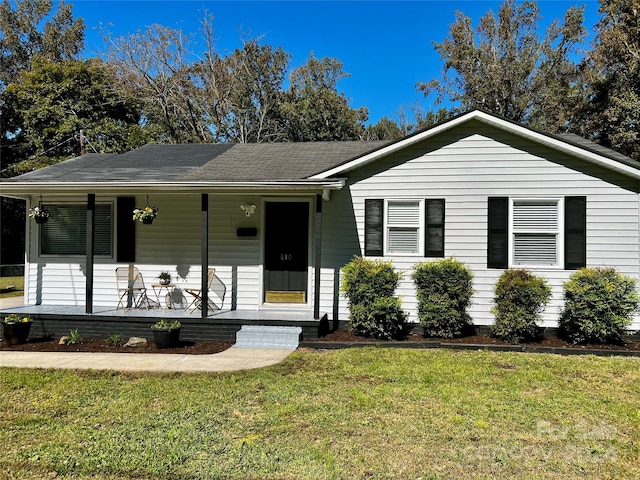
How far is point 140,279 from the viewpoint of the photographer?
873 centimetres

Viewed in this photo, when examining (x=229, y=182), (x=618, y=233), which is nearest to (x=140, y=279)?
(x=229, y=182)

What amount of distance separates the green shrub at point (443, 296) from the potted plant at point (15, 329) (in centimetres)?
686

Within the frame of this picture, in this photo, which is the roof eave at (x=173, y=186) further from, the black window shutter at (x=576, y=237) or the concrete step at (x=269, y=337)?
the black window shutter at (x=576, y=237)

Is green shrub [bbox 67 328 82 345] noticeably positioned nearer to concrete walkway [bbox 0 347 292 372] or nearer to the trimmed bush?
concrete walkway [bbox 0 347 292 372]

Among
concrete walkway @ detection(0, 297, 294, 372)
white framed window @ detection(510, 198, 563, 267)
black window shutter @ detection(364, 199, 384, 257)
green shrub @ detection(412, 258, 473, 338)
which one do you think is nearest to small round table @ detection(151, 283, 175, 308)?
concrete walkway @ detection(0, 297, 294, 372)

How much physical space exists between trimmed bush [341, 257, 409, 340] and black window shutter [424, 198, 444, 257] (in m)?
0.84

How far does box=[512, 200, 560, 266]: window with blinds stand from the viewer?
295 inches

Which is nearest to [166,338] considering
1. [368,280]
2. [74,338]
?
[74,338]

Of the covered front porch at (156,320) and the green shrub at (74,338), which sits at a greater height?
the covered front porch at (156,320)

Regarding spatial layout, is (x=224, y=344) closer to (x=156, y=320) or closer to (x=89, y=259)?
(x=156, y=320)

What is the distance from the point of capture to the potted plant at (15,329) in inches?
280

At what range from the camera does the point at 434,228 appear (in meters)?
7.82

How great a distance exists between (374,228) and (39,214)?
22.1 ft

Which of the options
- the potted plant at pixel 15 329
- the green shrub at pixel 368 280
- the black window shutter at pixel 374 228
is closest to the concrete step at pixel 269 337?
the green shrub at pixel 368 280
